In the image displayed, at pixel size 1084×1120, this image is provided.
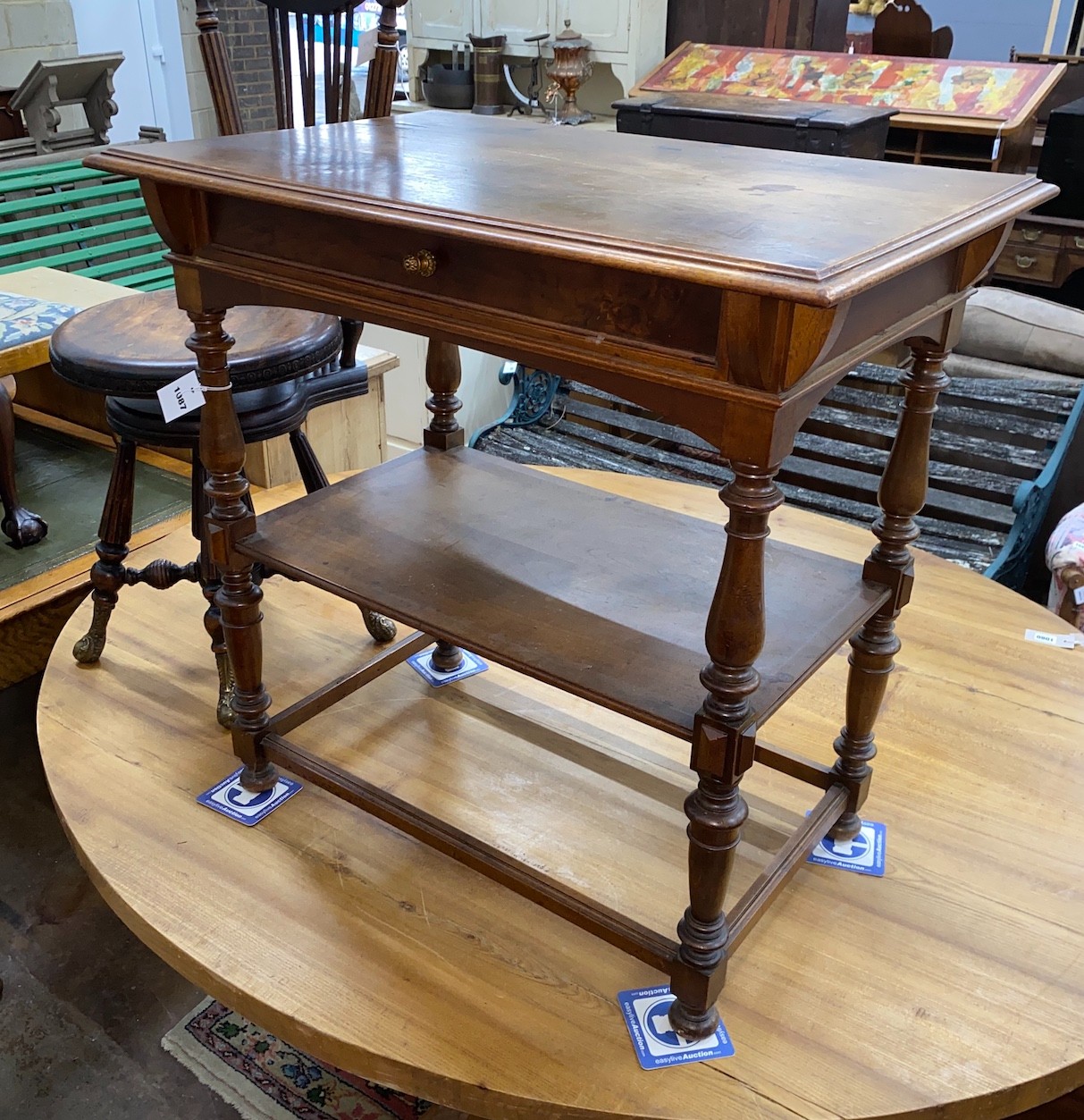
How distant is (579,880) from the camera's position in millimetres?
1370

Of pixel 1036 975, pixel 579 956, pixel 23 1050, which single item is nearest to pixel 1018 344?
pixel 1036 975

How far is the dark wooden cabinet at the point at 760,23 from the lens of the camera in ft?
13.0

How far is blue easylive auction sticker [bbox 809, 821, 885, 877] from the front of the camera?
139 centimetres

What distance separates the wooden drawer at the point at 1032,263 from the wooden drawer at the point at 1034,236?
1cm

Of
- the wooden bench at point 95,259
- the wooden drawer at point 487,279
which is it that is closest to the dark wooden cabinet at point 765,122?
the wooden bench at point 95,259

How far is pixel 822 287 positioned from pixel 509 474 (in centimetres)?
84

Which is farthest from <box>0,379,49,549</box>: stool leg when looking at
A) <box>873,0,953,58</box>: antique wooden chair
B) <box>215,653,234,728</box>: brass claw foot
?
<box>873,0,953,58</box>: antique wooden chair

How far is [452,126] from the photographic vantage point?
4.73ft

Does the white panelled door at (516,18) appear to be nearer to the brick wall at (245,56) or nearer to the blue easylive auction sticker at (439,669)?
the brick wall at (245,56)

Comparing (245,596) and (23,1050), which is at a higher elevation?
(245,596)

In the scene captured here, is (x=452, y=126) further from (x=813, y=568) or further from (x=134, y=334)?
(x=813, y=568)

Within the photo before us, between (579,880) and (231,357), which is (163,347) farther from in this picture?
(579,880)

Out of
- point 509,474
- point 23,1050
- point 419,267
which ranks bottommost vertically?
point 23,1050

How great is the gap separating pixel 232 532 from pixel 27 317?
52.8 inches
